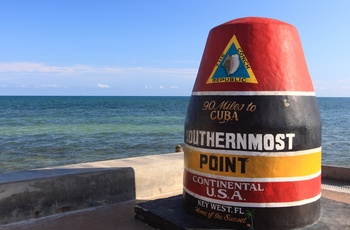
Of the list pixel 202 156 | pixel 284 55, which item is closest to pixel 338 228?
pixel 202 156

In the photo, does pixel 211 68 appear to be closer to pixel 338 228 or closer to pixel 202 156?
pixel 202 156

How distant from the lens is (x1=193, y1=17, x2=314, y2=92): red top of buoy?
4492mm

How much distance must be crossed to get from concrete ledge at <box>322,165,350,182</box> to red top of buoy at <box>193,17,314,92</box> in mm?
4564

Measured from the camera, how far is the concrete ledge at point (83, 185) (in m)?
5.24

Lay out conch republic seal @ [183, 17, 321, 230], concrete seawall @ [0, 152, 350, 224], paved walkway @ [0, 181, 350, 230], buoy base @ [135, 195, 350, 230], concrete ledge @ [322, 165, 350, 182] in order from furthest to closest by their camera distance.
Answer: concrete ledge @ [322, 165, 350, 182] < concrete seawall @ [0, 152, 350, 224] < paved walkway @ [0, 181, 350, 230] < buoy base @ [135, 195, 350, 230] < conch republic seal @ [183, 17, 321, 230]

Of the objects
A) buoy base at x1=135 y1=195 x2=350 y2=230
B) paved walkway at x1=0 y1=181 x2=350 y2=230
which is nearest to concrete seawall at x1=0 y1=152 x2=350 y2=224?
paved walkway at x1=0 y1=181 x2=350 y2=230

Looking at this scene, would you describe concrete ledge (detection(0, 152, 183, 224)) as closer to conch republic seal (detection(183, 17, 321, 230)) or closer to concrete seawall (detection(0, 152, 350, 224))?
concrete seawall (detection(0, 152, 350, 224))

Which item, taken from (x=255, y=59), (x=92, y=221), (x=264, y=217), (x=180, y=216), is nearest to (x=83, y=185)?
(x=92, y=221)

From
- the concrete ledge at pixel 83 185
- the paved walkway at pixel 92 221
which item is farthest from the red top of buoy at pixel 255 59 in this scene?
the concrete ledge at pixel 83 185

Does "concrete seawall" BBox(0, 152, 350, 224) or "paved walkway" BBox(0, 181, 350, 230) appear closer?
"paved walkway" BBox(0, 181, 350, 230)

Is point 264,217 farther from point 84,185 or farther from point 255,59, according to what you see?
point 84,185

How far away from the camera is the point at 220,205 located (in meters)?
4.52

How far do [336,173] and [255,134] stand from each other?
5359 mm

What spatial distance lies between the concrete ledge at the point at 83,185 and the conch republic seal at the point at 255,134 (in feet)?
6.22
